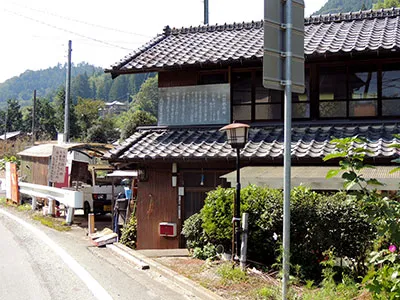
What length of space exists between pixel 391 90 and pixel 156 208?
22.9ft

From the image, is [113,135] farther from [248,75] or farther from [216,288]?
[216,288]

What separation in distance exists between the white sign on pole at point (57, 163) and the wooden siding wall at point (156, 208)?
5677 mm

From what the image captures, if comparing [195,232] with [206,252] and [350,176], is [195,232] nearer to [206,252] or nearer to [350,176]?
[206,252]

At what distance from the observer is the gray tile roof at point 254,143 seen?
36.2 ft

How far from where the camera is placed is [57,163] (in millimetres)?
18047

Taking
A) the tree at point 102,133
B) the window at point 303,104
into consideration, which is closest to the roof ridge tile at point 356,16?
the window at point 303,104

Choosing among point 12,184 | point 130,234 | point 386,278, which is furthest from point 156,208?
point 12,184

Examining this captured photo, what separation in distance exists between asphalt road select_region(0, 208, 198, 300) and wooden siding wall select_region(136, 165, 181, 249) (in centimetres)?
170

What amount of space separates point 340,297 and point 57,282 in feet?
15.8

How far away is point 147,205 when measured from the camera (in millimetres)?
13422

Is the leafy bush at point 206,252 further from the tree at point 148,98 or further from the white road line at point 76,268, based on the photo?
the tree at point 148,98

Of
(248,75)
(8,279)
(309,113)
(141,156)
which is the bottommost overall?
(8,279)

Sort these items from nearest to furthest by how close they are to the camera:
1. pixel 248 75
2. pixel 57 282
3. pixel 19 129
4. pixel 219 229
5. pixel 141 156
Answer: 1. pixel 57 282
2. pixel 219 229
3. pixel 141 156
4. pixel 248 75
5. pixel 19 129

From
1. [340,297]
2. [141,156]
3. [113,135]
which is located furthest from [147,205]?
[113,135]
